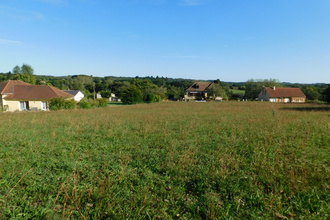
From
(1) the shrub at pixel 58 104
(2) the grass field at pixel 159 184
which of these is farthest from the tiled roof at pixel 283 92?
(2) the grass field at pixel 159 184

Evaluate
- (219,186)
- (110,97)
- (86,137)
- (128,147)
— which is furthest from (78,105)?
(110,97)

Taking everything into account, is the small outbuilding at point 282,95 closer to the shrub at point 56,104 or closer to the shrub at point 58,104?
the shrub at point 58,104

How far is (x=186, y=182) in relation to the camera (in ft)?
13.0

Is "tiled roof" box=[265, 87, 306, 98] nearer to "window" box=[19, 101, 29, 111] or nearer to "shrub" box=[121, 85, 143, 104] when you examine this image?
"shrub" box=[121, 85, 143, 104]

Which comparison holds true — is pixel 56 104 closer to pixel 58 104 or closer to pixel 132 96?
pixel 58 104

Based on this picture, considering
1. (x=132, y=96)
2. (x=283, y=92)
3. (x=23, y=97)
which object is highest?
(x=283, y=92)

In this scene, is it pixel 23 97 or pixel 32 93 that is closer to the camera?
pixel 23 97

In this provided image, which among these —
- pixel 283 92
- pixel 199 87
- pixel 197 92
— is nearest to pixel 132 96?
pixel 197 92

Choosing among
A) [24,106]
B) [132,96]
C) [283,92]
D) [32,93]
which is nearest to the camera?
[24,106]

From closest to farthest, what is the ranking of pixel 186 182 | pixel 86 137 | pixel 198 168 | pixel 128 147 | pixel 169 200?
pixel 169 200 → pixel 186 182 → pixel 198 168 → pixel 128 147 → pixel 86 137

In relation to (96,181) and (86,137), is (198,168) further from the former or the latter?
(86,137)

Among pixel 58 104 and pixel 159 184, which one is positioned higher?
pixel 58 104

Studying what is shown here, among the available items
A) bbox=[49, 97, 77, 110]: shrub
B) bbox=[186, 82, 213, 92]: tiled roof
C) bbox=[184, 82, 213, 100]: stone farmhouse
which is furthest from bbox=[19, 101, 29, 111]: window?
bbox=[186, 82, 213, 92]: tiled roof

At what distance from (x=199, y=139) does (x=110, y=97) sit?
217 feet
